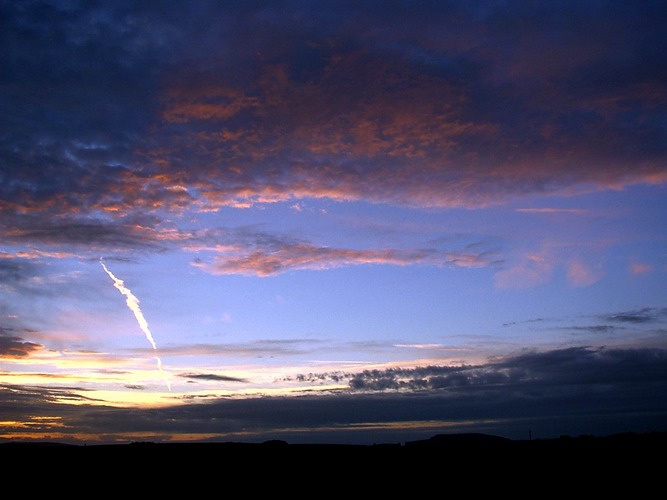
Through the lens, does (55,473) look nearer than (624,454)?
Yes

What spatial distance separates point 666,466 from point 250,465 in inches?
1597

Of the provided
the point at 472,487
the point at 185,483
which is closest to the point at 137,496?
the point at 185,483

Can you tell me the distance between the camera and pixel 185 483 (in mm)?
48281

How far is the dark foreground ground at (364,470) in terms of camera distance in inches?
1773

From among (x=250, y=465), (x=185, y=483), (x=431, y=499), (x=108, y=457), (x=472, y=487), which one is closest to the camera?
(x=431, y=499)

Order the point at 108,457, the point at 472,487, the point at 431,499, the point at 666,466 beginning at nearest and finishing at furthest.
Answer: the point at 431,499 < the point at 472,487 < the point at 666,466 < the point at 108,457

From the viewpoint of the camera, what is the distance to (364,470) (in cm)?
5600

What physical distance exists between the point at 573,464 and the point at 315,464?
84.9 feet

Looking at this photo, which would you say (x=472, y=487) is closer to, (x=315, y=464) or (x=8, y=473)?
(x=315, y=464)

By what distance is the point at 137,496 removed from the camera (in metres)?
42.4

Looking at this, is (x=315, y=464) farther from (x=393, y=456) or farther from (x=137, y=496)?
(x=137, y=496)

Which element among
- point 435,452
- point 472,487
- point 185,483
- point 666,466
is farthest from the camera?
point 435,452

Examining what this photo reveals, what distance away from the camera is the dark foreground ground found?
148ft

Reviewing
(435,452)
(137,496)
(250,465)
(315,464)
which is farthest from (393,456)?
(137,496)
